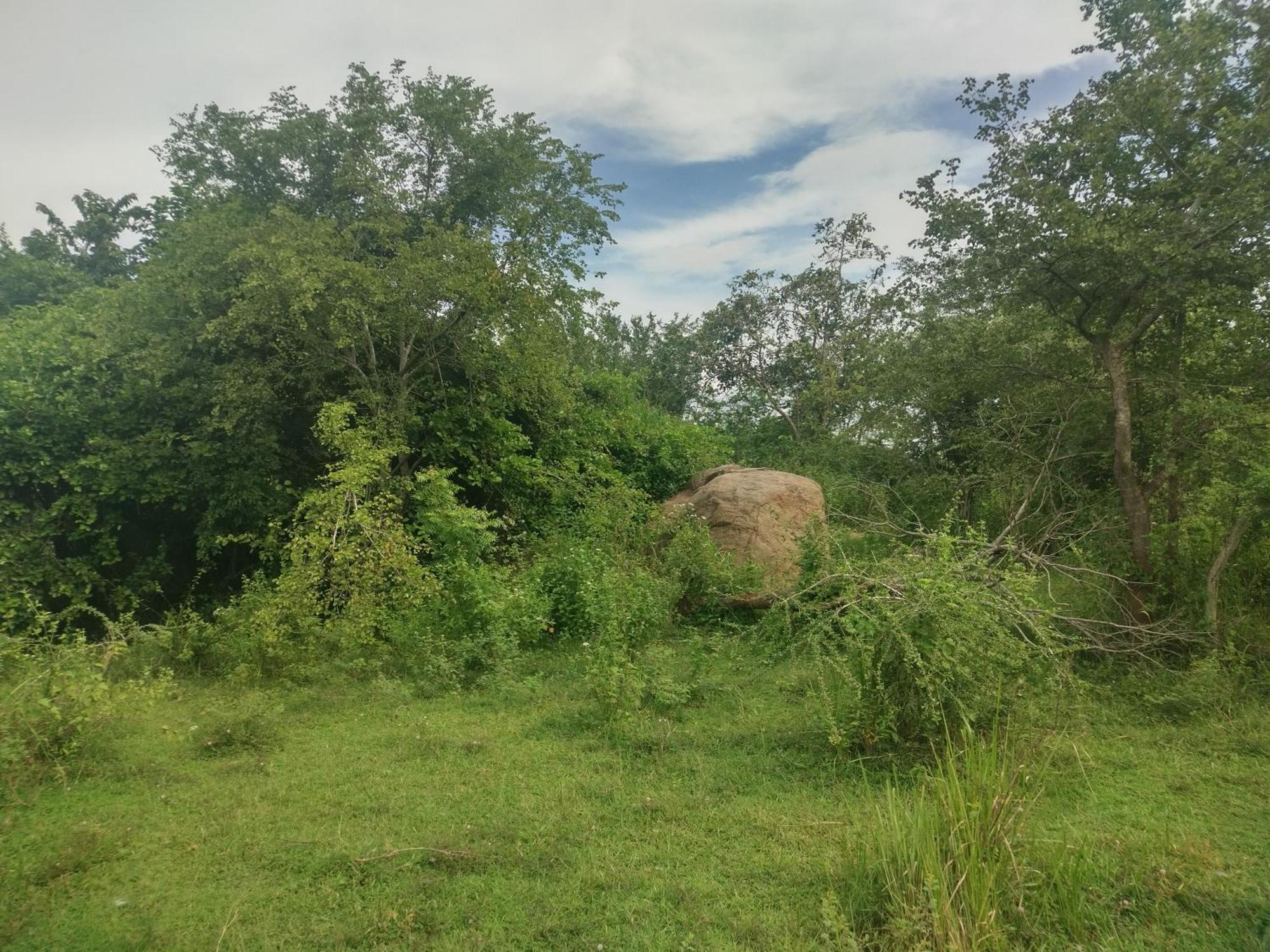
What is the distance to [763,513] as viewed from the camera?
9930 millimetres

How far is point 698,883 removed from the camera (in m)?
3.54

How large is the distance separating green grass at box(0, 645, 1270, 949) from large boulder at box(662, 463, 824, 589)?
351cm

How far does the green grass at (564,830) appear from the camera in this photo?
10.7ft

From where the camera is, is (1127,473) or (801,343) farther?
(801,343)

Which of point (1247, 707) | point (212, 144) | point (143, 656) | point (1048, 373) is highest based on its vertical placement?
point (212, 144)

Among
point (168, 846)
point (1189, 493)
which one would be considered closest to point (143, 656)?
point (168, 846)

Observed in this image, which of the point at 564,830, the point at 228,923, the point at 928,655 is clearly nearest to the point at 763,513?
the point at 928,655

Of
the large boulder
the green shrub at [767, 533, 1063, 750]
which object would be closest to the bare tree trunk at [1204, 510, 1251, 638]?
the green shrub at [767, 533, 1063, 750]

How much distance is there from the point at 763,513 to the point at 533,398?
345cm

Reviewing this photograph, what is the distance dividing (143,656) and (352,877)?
15.0 ft

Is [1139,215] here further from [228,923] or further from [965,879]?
[228,923]

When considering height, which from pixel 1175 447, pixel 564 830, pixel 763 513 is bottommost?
pixel 564 830

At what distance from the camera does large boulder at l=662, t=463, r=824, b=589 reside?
30.6 feet

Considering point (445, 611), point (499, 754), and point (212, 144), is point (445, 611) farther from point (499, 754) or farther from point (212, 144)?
point (212, 144)
